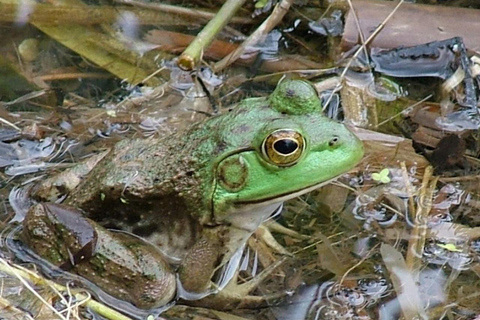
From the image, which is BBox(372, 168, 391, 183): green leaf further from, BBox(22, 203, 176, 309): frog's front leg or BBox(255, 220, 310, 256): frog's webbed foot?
BBox(22, 203, 176, 309): frog's front leg

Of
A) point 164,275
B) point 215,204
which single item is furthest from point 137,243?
point 215,204

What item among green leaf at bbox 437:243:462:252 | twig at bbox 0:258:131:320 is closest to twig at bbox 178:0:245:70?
twig at bbox 0:258:131:320

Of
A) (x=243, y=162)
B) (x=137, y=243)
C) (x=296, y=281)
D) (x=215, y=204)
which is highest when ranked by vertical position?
(x=243, y=162)

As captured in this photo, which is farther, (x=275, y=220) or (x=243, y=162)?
(x=275, y=220)

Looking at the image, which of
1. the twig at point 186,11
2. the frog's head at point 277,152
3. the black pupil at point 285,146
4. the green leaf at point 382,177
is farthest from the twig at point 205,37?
the black pupil at point 285,146

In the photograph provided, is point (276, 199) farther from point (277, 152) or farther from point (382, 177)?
point (382, 177)

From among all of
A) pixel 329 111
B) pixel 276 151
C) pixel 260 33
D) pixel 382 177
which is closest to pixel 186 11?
pixel 260 33

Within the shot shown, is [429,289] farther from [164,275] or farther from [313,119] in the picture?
[164,275]
